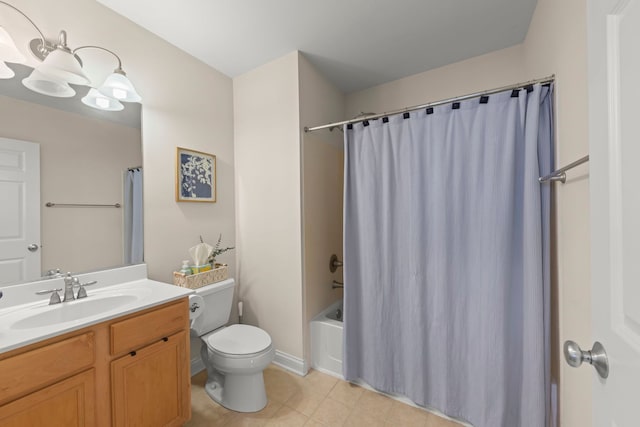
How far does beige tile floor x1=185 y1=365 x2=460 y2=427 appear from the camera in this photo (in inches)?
61.2

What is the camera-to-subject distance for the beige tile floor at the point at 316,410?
155 centimetres

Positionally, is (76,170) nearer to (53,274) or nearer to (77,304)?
(53,274)

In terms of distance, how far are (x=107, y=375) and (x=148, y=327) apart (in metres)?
0.22

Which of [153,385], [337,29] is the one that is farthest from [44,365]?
[337,29]

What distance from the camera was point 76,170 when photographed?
143 centimetres

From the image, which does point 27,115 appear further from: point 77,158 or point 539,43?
point 539,43

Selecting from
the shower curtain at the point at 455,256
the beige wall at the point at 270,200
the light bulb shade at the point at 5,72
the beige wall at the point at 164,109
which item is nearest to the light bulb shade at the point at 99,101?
the beige wall at the point at 164,109

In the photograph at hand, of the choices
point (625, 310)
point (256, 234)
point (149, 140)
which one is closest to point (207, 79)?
point (149, 140)

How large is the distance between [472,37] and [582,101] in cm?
122

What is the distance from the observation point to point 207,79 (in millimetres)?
2105

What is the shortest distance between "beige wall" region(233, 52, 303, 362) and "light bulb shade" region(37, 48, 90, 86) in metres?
1.10

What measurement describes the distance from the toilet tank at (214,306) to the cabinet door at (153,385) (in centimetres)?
36

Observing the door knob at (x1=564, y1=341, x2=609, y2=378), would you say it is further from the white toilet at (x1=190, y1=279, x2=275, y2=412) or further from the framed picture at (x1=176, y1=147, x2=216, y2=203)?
the framed picture at (x1=176, y1=147, x2=216, y2=203)

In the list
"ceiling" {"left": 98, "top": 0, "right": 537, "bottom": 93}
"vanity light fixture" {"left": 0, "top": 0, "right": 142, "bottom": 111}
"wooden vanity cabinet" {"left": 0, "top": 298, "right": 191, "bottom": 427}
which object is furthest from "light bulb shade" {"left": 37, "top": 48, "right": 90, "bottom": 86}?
"wooden vanity cabinet" {"left": 0, "top": 298, "right": 191, "bottom": 427}
